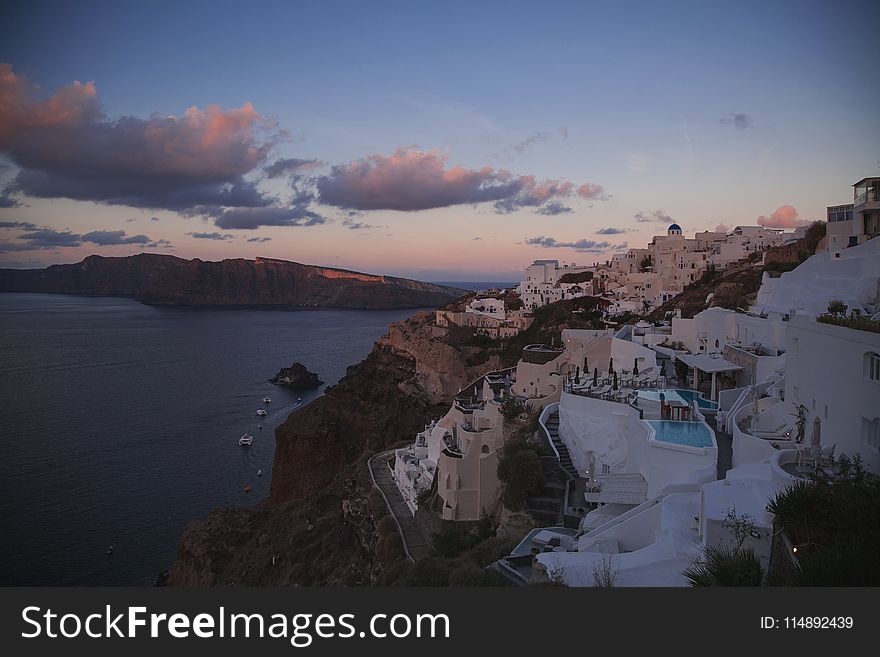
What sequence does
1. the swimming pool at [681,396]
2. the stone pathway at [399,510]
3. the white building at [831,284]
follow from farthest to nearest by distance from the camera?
the stone pathway at [399,510] → the white building at [831,284] → the swimming pool at [681,396]

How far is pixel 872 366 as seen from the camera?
6199 mm

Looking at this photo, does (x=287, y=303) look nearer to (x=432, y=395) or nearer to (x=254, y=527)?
(x=432, y=395)

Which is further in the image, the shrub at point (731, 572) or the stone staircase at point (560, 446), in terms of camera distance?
the stone staircase at point (560, 446)

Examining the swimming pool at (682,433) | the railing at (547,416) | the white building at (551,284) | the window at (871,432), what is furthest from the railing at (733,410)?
the white building at (551,284)

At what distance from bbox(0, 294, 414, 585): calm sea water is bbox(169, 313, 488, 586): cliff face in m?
2.16

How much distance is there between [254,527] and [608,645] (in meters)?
18.5

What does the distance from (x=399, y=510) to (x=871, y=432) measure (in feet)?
37.9

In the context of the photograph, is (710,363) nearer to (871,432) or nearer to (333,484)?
(871,432)

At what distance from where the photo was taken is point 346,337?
3115 inches

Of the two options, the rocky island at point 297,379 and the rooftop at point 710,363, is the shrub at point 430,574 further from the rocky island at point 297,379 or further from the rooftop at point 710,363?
the rocky island at point 297,379

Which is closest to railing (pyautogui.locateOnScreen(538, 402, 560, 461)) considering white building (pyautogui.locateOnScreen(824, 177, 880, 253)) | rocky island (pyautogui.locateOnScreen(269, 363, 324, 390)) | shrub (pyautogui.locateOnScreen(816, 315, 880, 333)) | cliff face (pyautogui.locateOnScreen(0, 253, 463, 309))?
shrub (pyautogui.locateOnScreen(816, 315, 880, 333))

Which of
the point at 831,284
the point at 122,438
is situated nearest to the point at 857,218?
the point at 831,284

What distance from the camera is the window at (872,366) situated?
20.0 feet

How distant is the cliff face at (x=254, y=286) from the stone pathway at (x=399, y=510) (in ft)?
379
